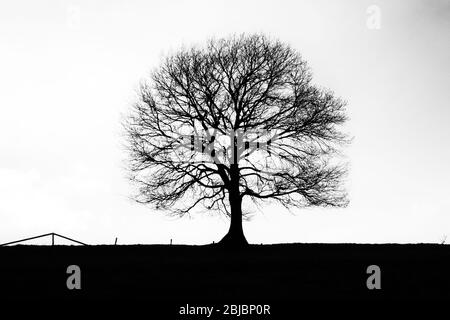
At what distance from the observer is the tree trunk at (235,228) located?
31250 millimetres

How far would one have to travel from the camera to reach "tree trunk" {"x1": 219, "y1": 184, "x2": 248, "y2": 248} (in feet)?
103

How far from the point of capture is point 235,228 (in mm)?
31406
